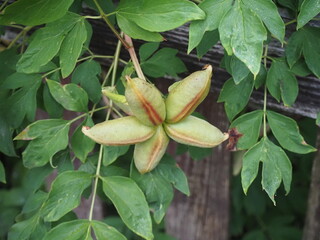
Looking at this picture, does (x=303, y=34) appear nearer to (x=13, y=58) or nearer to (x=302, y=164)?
(x=13, y=58)

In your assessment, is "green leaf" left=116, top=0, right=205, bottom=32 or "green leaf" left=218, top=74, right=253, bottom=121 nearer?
"green leaf" left=116, top=0, right=205, bottom=32

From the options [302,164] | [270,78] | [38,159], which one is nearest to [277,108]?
[270,78]

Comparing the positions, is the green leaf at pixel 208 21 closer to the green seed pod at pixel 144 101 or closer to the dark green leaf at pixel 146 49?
the green seed pod at pixel 144 101

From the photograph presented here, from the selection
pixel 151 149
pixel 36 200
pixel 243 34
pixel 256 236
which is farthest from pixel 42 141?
pixel 256 236

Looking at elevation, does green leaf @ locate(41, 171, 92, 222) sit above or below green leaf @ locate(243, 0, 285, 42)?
below

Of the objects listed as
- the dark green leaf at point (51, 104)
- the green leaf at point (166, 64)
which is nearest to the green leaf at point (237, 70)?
the green leaf at point (166, 64)

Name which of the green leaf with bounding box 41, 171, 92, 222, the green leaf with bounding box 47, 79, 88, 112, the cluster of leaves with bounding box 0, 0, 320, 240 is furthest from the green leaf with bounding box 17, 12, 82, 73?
the green leaf with bounding box 41, 171, 92, 222

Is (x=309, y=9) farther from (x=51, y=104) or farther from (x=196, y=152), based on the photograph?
(x=51, y=104)

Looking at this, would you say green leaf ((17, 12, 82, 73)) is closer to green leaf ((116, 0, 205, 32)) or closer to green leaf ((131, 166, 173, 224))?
green leaf ((116, 0, 205, 32))
